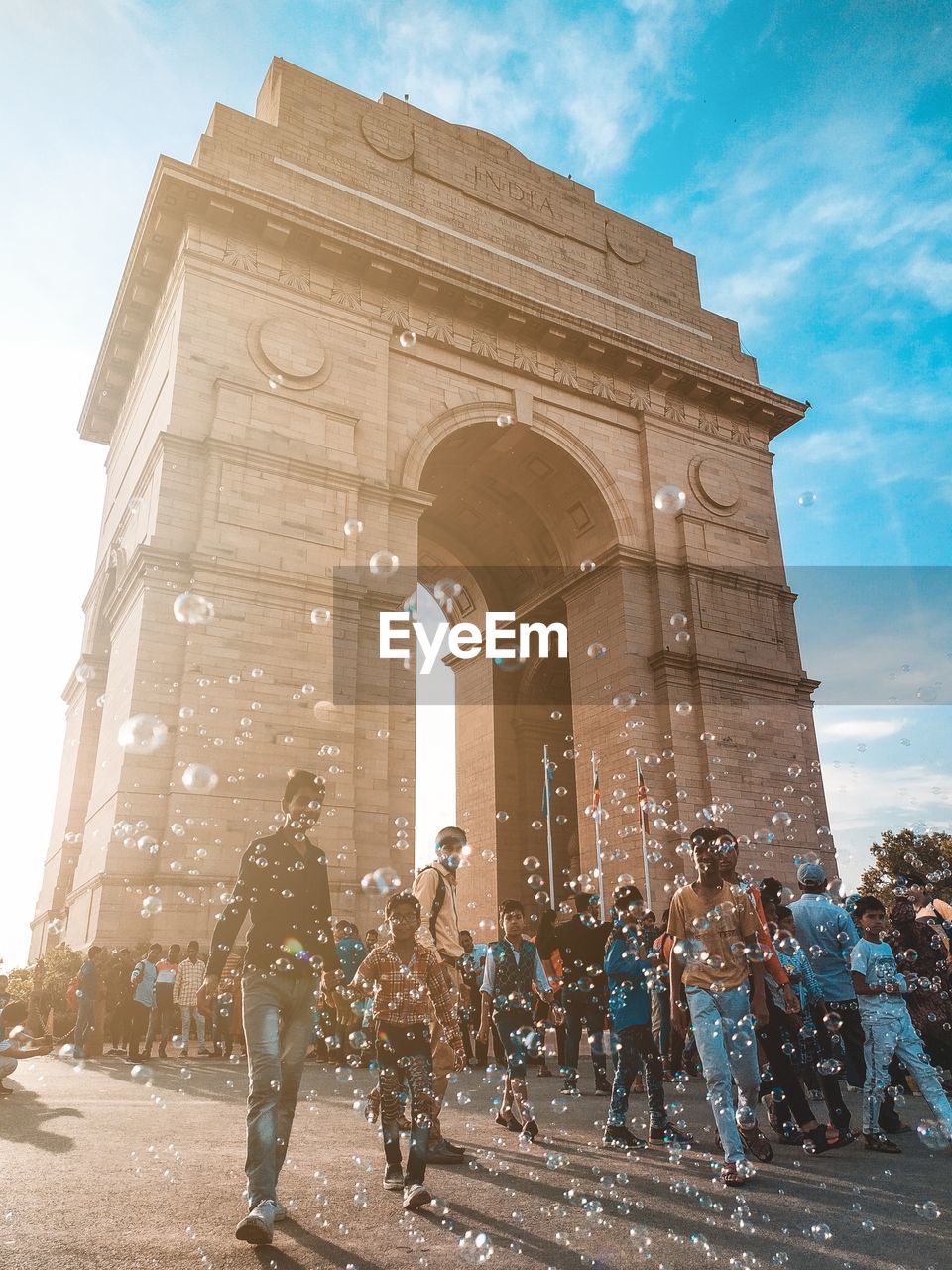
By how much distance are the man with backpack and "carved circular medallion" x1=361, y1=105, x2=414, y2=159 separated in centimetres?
2036

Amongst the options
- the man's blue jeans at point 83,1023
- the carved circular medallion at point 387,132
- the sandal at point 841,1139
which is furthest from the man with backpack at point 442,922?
the carved circular medallion at point 387,132

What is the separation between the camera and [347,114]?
21.8 metres

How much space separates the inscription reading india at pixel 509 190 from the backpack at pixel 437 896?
21.3 meters

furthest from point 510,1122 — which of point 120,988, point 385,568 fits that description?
point 385,568

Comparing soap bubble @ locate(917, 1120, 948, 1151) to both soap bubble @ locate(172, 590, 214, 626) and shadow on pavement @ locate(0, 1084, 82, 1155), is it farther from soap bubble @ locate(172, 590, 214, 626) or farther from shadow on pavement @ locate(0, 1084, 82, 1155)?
soap bubble @ locate(172, 590, 214, 626)

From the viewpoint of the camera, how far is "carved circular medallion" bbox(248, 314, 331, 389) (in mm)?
18172

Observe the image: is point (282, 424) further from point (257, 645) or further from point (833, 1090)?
point (833, 1090)

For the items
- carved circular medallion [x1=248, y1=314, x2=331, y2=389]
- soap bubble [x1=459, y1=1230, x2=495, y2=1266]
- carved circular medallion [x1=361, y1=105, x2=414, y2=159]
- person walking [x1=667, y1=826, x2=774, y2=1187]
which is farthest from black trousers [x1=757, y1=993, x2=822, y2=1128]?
carved circular medallion [x1=361, y1=105, x2=414, y2=159]

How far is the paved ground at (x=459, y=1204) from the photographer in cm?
384

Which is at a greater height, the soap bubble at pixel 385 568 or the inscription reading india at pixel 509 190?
the inscription reading india at pixel 509 190

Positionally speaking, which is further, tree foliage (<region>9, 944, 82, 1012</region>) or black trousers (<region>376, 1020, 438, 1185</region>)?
tree foliage (<region>9, 944, 82, 1012</region>)

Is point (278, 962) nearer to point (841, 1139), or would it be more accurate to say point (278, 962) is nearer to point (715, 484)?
point (841, 1139)

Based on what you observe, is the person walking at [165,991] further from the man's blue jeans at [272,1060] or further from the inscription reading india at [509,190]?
the inscription reading india at [509,190]

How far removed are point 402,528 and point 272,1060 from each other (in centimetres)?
1502
